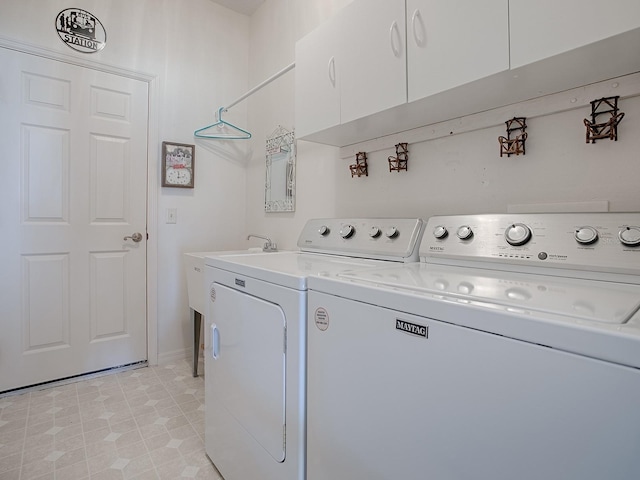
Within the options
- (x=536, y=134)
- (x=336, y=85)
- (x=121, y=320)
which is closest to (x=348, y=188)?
(x=336, y=85)

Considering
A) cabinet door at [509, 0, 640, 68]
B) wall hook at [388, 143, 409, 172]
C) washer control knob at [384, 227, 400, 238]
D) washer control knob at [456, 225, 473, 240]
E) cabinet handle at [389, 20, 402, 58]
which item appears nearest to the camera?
cabinet door at [509, 0, 640, 68]

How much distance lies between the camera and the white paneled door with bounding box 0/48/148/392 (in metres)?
2.06

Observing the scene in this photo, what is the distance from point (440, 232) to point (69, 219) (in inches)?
91.5

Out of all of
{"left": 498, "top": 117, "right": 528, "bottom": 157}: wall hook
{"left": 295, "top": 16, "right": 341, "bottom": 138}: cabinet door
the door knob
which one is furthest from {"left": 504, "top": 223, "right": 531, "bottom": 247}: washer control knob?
the door knob

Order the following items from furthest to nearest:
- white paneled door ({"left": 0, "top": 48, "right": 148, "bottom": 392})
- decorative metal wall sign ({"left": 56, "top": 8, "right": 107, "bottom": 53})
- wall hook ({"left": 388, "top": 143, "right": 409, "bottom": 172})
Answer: decorative metal wall sign ({"left": 56, "top": 8, "right": 107, "bottom": 53}) < white paneled door ({"left": 0, "top": 48, "right": 148, "bottom": 392}) < wall hook ({"left": 388, "top": 143, "right": 409, "bottom": 172})

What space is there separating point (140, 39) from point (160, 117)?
0.54m

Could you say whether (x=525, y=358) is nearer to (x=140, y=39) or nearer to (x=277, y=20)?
(x=277, y=20)

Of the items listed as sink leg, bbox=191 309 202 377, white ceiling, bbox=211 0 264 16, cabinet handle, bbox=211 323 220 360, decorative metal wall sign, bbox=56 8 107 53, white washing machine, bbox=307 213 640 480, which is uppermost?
white ceiling, bbox=211 0 264 16

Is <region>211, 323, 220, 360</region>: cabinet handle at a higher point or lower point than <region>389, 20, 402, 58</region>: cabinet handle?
lower

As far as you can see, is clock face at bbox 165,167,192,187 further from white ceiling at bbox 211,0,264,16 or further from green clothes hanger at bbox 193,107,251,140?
white ceiling at bbox 211,0,264,16

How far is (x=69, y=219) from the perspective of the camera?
224 cm

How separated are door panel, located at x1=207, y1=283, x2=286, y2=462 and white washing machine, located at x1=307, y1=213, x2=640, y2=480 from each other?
140 mm

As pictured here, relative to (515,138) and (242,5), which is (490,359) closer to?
(515,138)

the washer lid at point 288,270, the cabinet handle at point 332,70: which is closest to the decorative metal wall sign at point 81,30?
the cabinet handle at point 332,70
